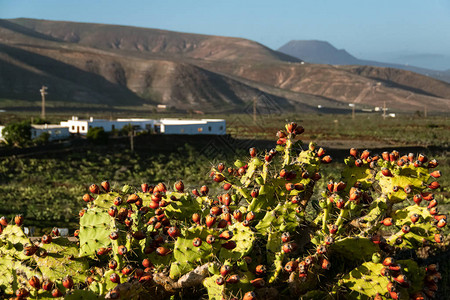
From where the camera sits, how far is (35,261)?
5418mm

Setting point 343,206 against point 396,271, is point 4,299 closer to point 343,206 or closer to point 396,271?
point 343,206

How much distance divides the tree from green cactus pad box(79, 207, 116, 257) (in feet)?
178

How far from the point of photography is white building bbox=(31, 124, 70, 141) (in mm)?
61444

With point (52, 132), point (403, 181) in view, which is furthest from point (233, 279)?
point (52, 132)

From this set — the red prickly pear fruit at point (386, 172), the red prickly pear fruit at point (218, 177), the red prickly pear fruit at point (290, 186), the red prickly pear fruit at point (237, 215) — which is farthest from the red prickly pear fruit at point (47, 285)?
the red prickly pear fruit at point (386, 172)

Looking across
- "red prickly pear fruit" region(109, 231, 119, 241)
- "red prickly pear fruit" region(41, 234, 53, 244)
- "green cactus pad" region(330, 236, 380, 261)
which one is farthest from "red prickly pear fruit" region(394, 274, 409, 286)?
"red prickly pear fruit" region(41, 234, 53, 244)

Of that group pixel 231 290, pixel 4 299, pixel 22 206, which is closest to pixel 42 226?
pixel 22 206

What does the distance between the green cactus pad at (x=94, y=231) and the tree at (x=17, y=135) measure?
54.2m

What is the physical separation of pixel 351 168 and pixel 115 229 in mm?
3071

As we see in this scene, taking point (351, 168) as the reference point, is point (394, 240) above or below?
below

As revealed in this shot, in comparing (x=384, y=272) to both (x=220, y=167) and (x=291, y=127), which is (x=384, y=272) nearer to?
(x=291, y=127)

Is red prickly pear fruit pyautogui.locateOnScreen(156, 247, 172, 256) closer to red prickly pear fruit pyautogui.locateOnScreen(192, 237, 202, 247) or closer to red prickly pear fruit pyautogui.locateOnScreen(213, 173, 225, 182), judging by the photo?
red prickly pear fruit pyautogui.locateOnScreen(192, 237, 202, 247)

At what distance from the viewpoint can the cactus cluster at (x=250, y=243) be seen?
5070mm

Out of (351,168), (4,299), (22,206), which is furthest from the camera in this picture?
(22,206)
